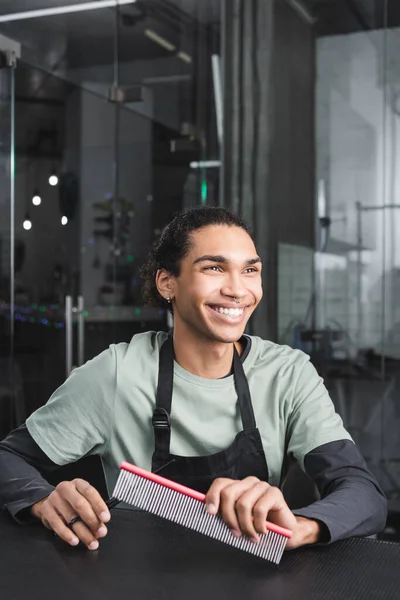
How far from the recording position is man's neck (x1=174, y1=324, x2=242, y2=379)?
1599 mm

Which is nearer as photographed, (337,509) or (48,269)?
(337,509)

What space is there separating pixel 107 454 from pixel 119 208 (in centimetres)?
284

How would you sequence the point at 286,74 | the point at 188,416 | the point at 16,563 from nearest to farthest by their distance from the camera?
the point at 16,563 → the point at 188,416 → the point at 286,74

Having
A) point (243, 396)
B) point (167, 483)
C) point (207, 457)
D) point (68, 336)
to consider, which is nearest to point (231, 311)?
point (243, 396)

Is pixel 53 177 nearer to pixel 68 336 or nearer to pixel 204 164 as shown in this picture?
pixel 68 336

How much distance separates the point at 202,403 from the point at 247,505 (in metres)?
0.49

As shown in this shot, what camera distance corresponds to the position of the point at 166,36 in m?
4.51

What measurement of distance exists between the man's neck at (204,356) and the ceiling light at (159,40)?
320cm

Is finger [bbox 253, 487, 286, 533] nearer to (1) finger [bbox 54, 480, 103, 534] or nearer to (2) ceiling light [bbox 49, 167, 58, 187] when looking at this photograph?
(1) finger [bbox 54, 480, 103, 534]

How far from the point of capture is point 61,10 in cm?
406

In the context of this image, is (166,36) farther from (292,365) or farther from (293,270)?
(292,365)

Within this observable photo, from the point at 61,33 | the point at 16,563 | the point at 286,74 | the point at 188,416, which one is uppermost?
the point at 61,33

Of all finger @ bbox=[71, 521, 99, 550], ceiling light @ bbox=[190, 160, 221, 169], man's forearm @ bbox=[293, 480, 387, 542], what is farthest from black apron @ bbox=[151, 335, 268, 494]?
ceiling light @ bbox=[190, 160, 221, 169]

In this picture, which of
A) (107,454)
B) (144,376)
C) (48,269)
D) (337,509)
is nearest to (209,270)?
(144,376)
